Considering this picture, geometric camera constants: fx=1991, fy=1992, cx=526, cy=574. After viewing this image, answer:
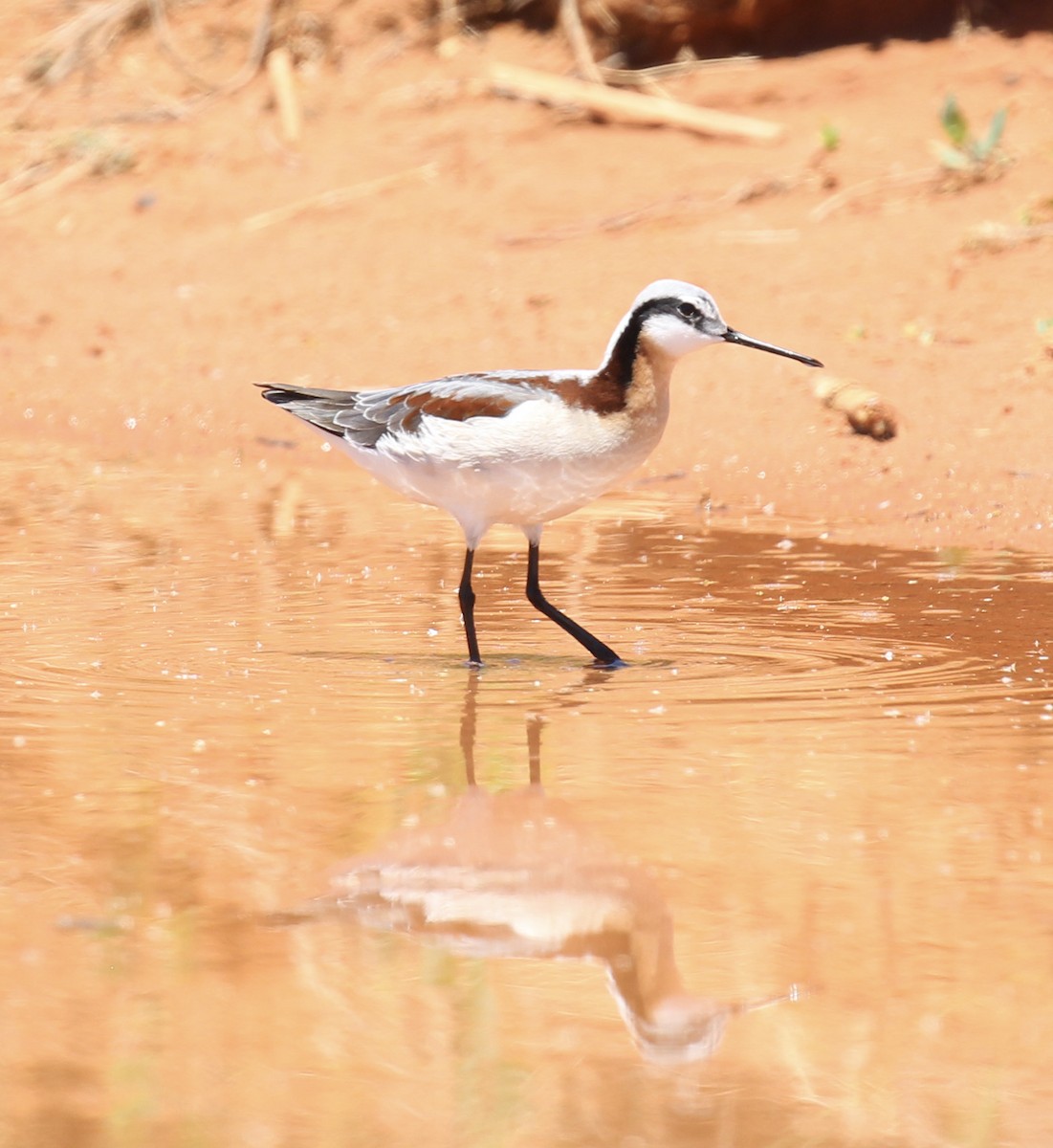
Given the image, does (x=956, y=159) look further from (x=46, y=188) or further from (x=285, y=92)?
(x=46, y=188)

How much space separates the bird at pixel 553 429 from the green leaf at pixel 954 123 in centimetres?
511

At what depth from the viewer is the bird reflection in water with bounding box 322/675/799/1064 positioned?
3686mm

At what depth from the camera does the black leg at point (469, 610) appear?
21.0ft

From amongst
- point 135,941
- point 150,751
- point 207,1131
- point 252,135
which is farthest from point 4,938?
point 252,135

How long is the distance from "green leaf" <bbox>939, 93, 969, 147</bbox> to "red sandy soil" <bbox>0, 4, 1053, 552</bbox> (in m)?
0.32

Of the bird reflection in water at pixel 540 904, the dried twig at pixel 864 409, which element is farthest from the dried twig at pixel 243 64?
the bird reflection in water at pixel 540 904

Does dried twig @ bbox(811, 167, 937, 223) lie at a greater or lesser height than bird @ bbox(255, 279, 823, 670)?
greater

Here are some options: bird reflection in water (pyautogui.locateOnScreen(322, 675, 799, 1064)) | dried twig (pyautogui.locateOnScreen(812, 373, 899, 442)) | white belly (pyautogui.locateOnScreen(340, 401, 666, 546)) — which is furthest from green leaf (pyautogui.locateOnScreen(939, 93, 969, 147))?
bird reflection in water (pyautogui.locateOnScreen(322, 675, 799, 1064))

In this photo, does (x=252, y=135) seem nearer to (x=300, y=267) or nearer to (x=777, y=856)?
(x=300, y=267)

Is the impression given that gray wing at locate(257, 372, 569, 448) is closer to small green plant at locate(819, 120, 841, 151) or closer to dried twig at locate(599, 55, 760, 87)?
small green plant at locate(819, 120, 841, 151)

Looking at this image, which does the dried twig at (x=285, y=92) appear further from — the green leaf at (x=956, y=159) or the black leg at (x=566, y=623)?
the black leg at (x=566, y=623)

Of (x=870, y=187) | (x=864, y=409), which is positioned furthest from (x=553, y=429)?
(x=870, y=187)

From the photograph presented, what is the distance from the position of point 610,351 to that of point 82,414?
18.3 ft

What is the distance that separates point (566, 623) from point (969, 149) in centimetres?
601
